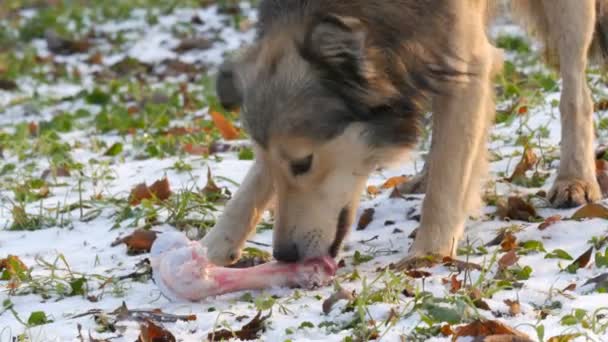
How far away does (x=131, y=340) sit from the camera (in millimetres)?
3205

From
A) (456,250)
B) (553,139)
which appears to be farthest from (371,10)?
(553,139)

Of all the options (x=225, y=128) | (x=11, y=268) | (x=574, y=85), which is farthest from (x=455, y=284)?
(x=225, y=128)

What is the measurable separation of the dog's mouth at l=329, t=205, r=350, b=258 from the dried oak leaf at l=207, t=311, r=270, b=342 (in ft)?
2.39

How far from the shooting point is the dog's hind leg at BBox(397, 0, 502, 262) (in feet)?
13.1

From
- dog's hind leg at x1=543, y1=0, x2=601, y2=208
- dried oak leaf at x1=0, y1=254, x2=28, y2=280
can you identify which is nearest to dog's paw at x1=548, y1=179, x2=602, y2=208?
dog's hind leg at x1=543, y1=0, x2=601, y2=208

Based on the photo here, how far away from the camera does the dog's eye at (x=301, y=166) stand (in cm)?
378

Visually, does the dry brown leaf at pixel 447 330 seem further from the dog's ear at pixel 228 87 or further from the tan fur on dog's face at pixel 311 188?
the dog's ear at pixel 228 87

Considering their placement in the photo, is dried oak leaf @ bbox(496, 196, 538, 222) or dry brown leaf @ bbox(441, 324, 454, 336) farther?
dried oak leaf @ bbox(496, 196, 538, 222)

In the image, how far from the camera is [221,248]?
165 inches

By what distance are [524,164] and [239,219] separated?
1.61 m

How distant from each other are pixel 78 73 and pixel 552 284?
768cm

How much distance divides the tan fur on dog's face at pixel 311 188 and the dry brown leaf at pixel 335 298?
1.40 feet

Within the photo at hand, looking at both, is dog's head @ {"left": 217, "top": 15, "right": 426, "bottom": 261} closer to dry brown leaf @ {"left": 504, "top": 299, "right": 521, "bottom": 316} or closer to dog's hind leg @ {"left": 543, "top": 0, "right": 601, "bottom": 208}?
dry brown leaf @ {"left": 504, "top": 299, "right": 521, "bottom": 316}

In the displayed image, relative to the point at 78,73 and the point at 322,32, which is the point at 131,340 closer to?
the point at 322,32
